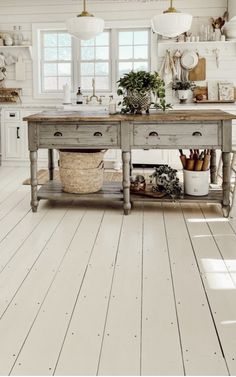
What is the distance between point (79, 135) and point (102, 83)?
3.82m

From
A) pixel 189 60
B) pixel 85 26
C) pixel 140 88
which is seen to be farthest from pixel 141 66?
pixel 85 26

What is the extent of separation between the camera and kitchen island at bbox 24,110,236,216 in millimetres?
4398

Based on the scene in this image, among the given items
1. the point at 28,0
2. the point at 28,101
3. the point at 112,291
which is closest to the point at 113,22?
the point at 28,0

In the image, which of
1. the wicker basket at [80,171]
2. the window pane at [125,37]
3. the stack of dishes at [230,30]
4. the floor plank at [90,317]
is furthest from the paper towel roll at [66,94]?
the floor plank at [90,317]

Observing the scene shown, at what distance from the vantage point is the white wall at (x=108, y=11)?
768 centimetres

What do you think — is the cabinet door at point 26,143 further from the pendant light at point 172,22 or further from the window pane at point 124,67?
the pendant light at point 172,22

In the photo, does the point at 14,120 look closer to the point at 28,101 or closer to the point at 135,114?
the point at 28,101

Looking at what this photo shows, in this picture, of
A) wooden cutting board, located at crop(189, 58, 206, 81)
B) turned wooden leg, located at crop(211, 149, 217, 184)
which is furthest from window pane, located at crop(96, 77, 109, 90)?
turned wooden leg, located at crop(211, 149, 217, 184)

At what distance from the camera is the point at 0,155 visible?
7961mm

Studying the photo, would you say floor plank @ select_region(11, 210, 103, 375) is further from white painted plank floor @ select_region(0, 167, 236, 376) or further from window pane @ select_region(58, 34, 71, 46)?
window pane @ select_region(58, 34, 71, 46)

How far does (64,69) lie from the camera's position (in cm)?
826

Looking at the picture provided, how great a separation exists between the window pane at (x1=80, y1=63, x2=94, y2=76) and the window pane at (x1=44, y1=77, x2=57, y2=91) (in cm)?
50

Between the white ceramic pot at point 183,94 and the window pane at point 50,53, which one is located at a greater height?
the window pane at point 50,53

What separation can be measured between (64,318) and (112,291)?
434 mm
